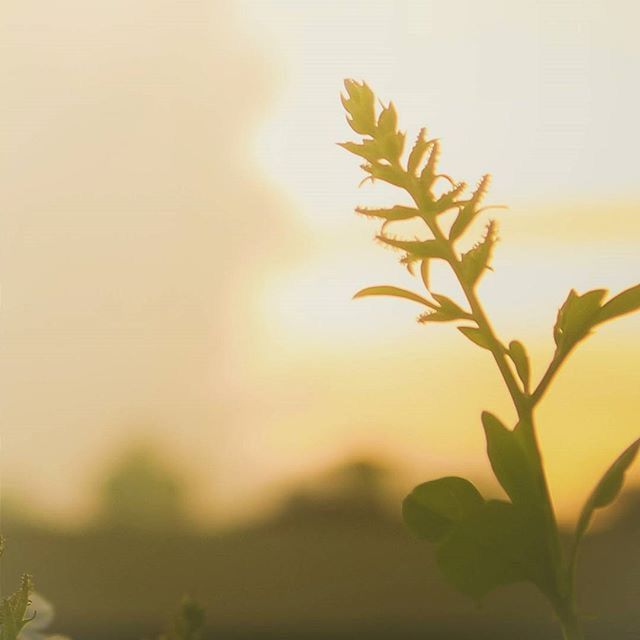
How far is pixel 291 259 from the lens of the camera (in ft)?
2.18

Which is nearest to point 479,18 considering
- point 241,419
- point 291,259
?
point 291,259

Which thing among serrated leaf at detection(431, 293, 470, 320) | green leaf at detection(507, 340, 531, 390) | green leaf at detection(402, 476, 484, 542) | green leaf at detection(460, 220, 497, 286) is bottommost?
green leaf at detection(402, 476, 484, 542)

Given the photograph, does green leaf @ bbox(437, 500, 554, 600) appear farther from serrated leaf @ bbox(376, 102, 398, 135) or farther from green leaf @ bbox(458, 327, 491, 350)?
serrated leaf @ bbox(376, 102, 398, 135)

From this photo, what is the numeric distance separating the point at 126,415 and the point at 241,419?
0.32 feet

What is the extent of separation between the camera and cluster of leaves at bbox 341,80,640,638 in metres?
0.40

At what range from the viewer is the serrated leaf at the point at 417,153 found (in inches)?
17.4

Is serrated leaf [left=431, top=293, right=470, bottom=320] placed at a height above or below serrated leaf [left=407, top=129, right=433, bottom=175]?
below

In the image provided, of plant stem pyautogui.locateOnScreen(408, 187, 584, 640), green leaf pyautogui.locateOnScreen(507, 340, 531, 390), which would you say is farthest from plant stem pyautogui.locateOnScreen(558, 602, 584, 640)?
green leaf pyautogui.locateOnScreen(507, 340, 531, 390)

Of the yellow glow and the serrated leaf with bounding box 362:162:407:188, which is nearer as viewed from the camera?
the serrated leaf with bounding box 362:162:407:188

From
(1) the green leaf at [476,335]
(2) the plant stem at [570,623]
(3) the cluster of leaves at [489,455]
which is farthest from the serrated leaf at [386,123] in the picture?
(2) the plant stem at [570,623]

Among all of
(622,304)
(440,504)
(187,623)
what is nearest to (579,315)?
(622,304)

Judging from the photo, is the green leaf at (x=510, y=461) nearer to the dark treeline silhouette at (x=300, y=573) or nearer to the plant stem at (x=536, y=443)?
the plant stem at (x=536, y=443)

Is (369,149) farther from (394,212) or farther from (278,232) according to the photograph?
(278,232)

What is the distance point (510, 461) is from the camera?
416mm
